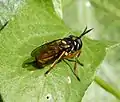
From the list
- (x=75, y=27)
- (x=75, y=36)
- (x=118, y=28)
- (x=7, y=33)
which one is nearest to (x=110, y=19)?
(x=118, y=28)

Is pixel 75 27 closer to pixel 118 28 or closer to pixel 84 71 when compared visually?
pixel 118 28

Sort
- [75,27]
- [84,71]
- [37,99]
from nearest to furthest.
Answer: [37,99], [84,71], [75,27]
